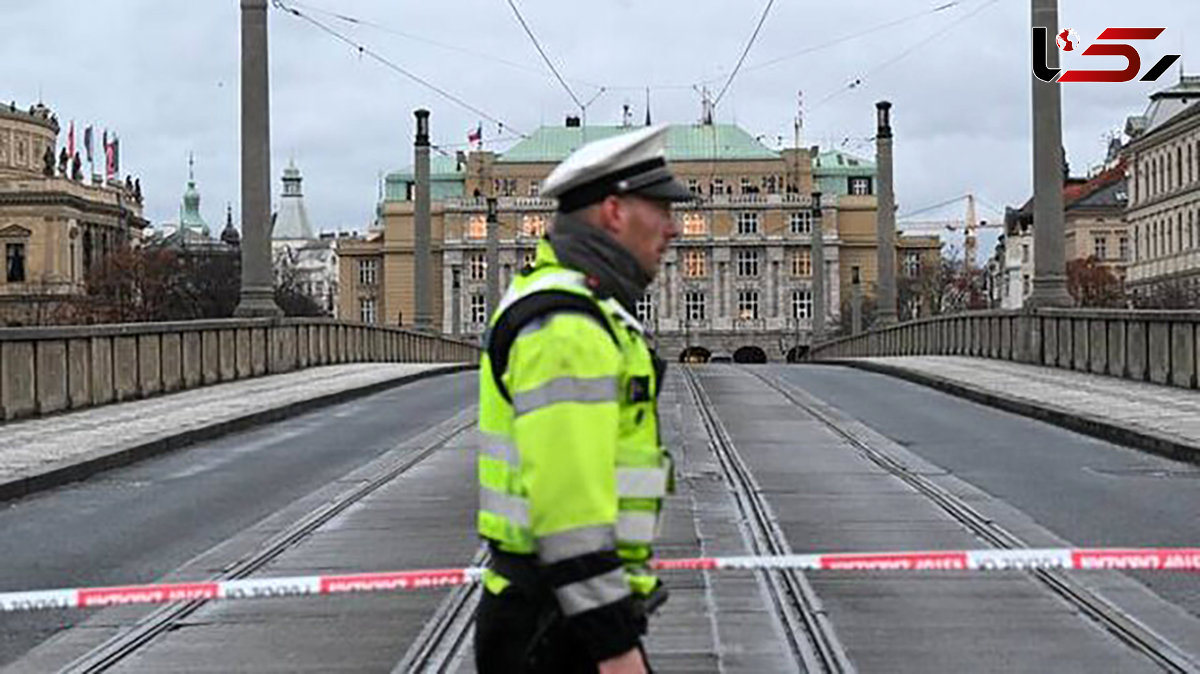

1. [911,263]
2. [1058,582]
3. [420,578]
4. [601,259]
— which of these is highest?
[911,263]

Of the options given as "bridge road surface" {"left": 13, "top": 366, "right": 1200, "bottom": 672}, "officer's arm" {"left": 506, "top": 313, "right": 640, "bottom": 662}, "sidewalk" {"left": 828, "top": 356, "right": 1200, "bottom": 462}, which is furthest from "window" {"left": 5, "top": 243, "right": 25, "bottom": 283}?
"officer's arm" {"left": 506, "top": 313, "right": 640, "bottom": 662}

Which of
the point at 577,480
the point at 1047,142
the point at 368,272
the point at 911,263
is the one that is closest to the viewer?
the point at 577,480

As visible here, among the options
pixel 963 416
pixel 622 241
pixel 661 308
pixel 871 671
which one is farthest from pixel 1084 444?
pixel 661 308

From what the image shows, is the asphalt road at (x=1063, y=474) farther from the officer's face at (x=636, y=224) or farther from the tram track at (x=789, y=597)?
the officer's face at (x=636, y=224)

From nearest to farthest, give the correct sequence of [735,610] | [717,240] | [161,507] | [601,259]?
1. [601,259]
2. [735,610]
3. [161,507]
4. [717,240]

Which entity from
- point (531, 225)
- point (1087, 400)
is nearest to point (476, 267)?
point (531, 225)

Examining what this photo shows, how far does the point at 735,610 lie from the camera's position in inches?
370

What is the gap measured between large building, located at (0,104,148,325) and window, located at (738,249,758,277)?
4598cm

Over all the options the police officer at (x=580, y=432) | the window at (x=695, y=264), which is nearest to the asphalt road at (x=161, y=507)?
the police officer at (x=580, y=432)

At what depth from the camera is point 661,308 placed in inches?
5507

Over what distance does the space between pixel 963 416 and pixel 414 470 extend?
9848 millimetres

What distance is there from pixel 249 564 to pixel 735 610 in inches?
134

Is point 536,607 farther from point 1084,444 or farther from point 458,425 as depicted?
point 458,425

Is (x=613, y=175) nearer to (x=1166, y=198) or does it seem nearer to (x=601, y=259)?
(x=601, y=259)
